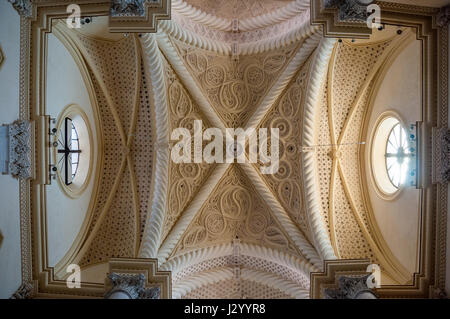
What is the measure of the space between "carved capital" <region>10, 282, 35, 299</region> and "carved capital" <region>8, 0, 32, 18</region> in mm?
4806

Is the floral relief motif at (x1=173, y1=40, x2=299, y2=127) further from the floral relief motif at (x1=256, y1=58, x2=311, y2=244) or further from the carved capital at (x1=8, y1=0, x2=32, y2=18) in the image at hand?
the carved capital at (x1=8, y1=0, x2=32, y2=18)

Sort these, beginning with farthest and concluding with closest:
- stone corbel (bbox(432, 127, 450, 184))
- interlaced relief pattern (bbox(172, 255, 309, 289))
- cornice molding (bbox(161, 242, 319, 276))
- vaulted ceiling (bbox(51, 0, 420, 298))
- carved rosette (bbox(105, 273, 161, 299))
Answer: vaulted ceiling (bbox(51, 0, 420, 298)), interlaced relief pattern (bbox(172, 255, 309, 289)), cornice molding (bbox(161, 242, 319, 276)), carved rosette (bbox(105, 273, 161, 299)), stone corbel (bbox(432, 127, 450, 184))

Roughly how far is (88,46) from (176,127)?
2.65 m

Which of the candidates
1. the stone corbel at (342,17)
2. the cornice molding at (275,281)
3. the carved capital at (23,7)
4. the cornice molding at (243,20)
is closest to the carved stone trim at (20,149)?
the carved capital at (23,7)

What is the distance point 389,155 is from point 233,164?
344cm

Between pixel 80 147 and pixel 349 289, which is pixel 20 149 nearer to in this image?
pixel 80 147

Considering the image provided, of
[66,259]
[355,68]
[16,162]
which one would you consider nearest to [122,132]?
[16,162]

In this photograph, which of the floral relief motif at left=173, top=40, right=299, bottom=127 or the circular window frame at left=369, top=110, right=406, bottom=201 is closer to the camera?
the circular window frame at left=369, top=110, right=406, bottom=201

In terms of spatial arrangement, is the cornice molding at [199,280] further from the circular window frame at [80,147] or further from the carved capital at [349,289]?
the circular window frame at [80,147]

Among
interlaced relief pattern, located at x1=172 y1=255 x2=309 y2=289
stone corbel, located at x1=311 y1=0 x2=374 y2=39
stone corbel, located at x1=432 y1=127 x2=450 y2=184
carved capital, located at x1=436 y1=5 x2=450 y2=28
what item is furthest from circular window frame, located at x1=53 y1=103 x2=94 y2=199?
carved capital, located at x1=436 y1=5 x2=450 y2=28

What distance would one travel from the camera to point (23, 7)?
605 centimetres

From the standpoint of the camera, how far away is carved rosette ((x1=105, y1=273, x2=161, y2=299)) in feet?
19.6

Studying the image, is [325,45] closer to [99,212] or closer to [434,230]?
[434,230]
